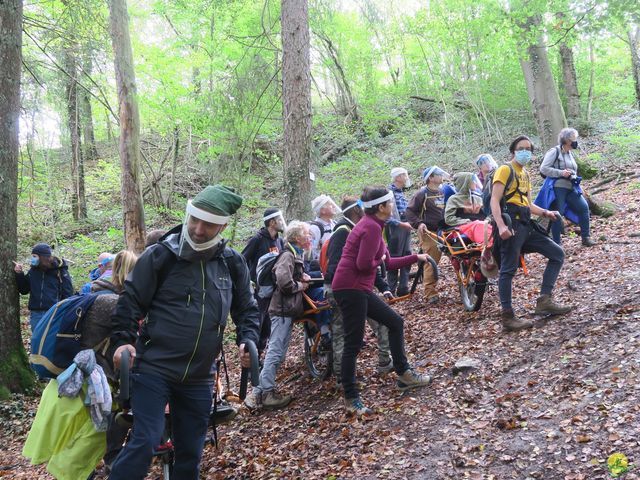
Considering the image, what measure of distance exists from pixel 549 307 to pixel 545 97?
8662 mm

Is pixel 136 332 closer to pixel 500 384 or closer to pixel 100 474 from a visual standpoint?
pixel 100 474

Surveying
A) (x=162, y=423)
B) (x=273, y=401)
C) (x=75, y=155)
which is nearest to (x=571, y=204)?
(x=273, y=401)

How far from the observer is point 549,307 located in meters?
5.97

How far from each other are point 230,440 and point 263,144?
41.2ft

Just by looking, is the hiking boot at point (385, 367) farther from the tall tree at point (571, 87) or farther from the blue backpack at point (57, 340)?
the tall tree at point (571, 87)

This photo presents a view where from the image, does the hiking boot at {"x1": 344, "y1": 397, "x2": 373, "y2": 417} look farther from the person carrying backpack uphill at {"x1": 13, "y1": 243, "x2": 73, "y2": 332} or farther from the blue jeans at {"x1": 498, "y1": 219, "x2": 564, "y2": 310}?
the person carrying backpack uphill at {"x1": 13, "y1": 243, "x2": 73, "y2": 332}

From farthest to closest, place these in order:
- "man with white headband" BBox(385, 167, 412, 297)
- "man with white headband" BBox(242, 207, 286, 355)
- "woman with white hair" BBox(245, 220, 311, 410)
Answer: "man with white headband" BBox(385, 167, 412, 297) < "man with white headband" BBox(242, 207, 286, 355) < "woman with white hair" BBox(245, 220, 311, 410)

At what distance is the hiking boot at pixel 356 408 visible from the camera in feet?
16.7

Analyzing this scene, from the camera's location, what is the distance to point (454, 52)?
1627 cm

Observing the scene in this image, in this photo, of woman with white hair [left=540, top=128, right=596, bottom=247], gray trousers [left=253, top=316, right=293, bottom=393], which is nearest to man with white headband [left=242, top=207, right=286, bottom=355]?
gray trousers [left=253, top=316, right=293, bottom=393]

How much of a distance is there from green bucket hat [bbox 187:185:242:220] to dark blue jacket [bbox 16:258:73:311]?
18.8ft

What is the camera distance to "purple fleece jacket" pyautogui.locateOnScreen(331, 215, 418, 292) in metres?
4.86

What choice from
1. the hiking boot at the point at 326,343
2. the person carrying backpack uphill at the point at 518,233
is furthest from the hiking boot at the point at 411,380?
the person carrying backpack uphill at the point at 518,233

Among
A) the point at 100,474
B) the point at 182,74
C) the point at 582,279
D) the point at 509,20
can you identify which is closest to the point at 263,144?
the point at 182,74
